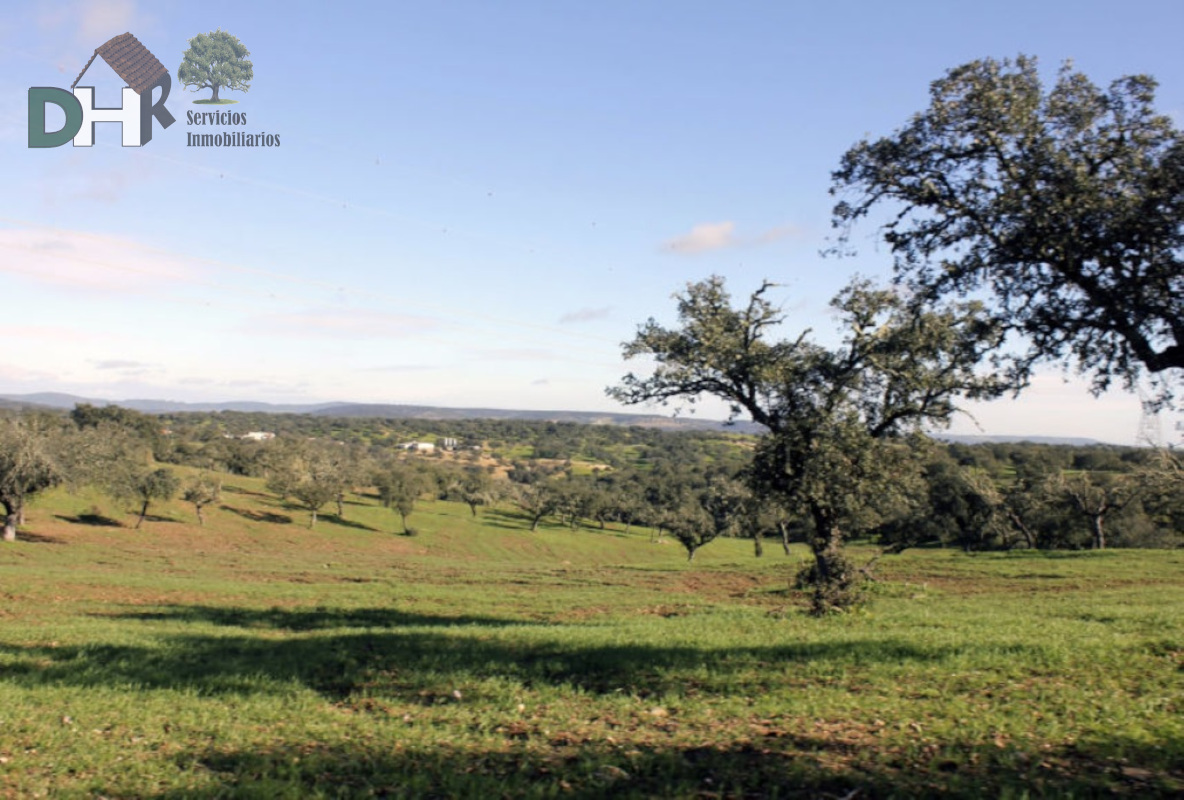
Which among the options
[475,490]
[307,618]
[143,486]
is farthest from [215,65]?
[475,490]

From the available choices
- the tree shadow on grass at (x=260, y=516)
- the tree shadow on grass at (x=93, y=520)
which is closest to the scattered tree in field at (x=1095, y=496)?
the tree shadow on grass at (x=260, y=516)

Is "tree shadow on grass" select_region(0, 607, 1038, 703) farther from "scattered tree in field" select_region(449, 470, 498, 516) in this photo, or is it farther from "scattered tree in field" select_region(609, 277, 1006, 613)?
"scattered tree in field" select_region(449, 470, 498, 516)

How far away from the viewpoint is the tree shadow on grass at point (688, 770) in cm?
711

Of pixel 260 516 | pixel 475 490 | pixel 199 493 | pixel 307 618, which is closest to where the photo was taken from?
pixel 307 618

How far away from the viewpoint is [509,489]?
128625 mm

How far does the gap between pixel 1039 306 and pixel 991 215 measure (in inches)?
66.2

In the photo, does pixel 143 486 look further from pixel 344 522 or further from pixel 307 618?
pixel 307 618

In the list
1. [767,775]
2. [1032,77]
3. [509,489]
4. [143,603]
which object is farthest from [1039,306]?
[509,489]

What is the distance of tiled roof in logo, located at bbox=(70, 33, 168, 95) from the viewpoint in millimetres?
27000

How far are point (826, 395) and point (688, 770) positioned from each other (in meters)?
13.8

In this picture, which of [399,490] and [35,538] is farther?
[399,490]

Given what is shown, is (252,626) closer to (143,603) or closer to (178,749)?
(143,603)

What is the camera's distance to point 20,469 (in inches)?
2093

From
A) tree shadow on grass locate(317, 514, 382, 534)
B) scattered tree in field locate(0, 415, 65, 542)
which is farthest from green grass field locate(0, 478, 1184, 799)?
tree shadow on grass locate(317, 514, 382, 534)
